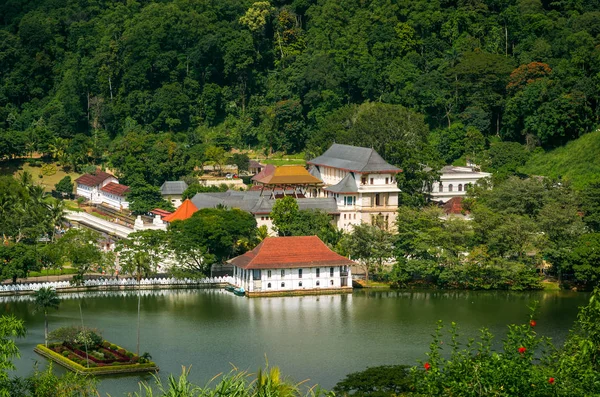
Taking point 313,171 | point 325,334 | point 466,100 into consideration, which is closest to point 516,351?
point 325,334

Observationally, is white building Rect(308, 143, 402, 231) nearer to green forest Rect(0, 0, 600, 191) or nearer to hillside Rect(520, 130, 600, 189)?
green forest Rect(0, 0, 600, 191)

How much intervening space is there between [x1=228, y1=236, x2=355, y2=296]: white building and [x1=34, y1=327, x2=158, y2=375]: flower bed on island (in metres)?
10.1

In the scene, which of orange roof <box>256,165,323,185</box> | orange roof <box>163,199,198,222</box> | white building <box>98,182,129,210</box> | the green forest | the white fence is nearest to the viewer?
the white fence

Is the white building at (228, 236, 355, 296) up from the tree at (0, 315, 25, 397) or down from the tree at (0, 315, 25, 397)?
up

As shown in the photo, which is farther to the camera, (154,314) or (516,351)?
(154,314)

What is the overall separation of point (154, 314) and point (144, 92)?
3793 centimetres

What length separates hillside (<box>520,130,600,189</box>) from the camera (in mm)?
63125

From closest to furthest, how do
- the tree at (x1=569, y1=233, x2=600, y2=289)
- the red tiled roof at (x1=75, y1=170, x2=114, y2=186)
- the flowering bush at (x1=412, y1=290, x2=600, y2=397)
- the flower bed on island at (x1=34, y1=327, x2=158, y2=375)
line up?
the flowering bush at (x1=412, y1=290, x2=600, y2=397) < the flower bed on island at (x1=34, y1=327, x2=158, y2=375) < the tree at (x1=569, y1=233, x2=600, y2=289) < the red tiled roof at (x1=75, y1=170, x2=114, y2=186)

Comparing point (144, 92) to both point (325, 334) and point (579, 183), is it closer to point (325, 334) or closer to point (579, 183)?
point (579, 183)

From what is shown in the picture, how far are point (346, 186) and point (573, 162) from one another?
1200cm

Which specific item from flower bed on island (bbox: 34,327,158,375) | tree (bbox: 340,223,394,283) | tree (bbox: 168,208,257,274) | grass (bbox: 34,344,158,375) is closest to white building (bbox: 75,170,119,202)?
tree (bbox: 168,208,257,274)

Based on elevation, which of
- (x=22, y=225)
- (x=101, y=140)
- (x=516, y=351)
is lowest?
(x=516, y=351)

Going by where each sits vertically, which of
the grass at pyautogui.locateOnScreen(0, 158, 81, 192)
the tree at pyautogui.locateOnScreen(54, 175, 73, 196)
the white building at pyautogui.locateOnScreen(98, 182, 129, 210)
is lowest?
the white building at pyautogui.locateOnScreen(98, 182, 129, 210)

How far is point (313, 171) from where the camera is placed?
66625 mm
